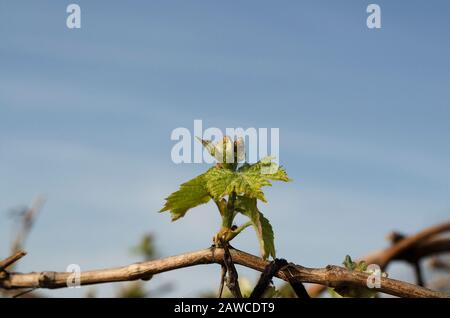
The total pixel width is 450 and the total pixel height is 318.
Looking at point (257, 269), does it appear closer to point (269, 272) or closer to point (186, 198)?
point (269, 272)

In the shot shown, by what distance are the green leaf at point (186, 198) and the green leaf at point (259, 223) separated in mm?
66

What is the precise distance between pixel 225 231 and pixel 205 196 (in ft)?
0.30

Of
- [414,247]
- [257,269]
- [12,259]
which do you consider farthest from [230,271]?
[414,247]

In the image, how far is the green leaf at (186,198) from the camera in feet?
3.98

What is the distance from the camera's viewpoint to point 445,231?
3043 mm

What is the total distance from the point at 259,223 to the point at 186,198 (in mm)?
152

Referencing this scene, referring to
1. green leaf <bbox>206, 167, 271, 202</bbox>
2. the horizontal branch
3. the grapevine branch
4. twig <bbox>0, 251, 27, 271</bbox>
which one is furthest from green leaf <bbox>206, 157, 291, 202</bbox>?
the grapevine branch

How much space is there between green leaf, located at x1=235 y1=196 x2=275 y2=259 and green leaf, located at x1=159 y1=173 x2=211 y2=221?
7cm

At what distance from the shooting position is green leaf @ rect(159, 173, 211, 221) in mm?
1212

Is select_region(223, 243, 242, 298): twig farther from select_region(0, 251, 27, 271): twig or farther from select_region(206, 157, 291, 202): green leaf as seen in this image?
select_region(0, 251, 27, 271): twig

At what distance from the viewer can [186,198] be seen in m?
1.23

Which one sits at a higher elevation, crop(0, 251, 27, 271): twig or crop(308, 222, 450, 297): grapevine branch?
crop(0, 251, 27, 271): twig
